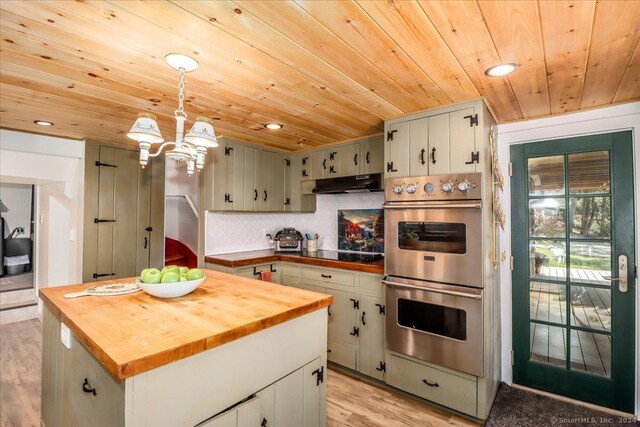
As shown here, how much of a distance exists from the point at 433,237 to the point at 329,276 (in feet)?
3.66

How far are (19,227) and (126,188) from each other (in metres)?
4.37

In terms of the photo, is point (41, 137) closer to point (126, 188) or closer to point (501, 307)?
point (126, 188)

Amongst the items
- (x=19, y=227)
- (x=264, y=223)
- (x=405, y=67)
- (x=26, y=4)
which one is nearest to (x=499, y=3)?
(x=405, y=67)

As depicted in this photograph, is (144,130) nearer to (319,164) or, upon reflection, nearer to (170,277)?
(170,277)

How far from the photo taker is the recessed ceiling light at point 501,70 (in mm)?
1774

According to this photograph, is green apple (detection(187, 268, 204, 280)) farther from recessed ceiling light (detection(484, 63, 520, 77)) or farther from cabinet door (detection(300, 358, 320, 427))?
recessed ceiling light (detection(484, 63, 520, 77))

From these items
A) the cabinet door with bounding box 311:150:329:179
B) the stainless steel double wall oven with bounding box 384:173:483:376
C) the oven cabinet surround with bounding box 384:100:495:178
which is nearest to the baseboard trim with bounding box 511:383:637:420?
the stainless steel double wall oven with bounding box 384:173:483:376

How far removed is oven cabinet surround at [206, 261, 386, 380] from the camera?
279 centimetres

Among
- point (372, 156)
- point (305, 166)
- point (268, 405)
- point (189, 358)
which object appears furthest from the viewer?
point (305, 166)

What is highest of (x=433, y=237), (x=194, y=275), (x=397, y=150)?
(x=397, y=150)

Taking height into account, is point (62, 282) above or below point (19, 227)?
below

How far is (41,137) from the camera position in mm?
3320

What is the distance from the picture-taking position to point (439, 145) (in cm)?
243

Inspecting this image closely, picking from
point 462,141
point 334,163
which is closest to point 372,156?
point 334,163
